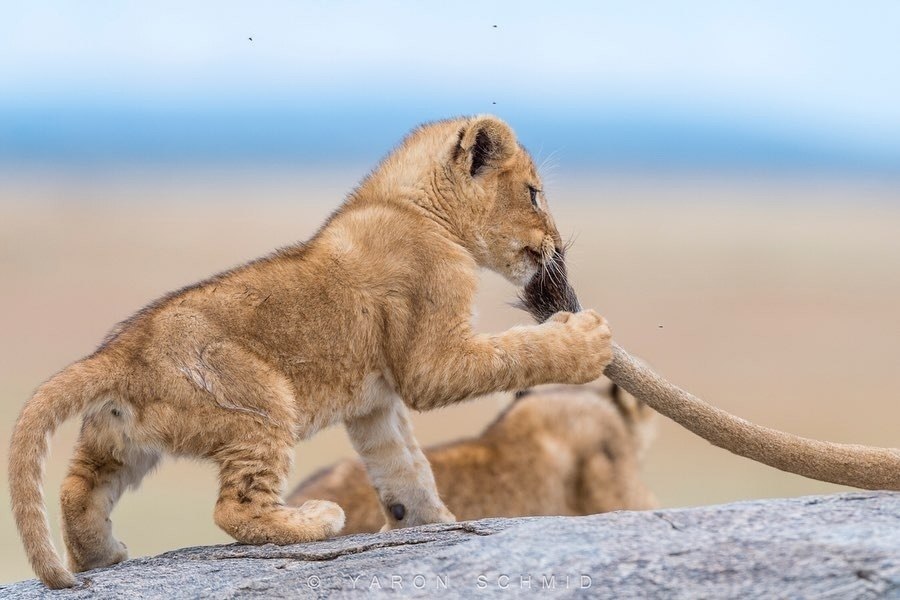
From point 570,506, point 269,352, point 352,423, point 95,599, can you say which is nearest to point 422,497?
point 352,423

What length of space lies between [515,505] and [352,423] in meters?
2.30

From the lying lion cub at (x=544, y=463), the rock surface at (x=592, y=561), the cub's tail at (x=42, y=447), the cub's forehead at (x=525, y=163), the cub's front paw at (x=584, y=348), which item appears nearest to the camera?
the rock surface at (x=592, y=561)

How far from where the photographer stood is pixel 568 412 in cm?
888

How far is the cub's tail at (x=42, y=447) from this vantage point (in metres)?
4.78

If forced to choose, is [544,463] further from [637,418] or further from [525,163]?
[525,163]

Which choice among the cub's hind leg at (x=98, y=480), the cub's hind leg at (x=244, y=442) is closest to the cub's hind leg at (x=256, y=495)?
the cub's hind leg at (x=244, y=442)

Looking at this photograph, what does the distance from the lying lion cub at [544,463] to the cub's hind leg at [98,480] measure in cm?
212

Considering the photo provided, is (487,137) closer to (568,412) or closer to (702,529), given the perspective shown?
(702,529)

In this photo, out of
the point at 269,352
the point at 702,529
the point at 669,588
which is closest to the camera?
the point at 669,588

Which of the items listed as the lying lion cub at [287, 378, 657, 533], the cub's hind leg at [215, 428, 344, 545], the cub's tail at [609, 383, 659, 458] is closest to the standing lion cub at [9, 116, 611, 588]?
the cub's hind leg at [215, 428, 344, 545]

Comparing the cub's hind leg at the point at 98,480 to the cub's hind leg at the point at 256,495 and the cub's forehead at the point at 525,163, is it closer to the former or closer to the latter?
the cub's hind leg at the point at 256,495

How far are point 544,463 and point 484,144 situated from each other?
2.95m

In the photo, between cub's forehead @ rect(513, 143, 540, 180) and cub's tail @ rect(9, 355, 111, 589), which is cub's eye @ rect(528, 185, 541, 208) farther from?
cub's tail @ rect(9, 355, 111, 589)

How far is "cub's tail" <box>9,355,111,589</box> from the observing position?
4781 millimetres
